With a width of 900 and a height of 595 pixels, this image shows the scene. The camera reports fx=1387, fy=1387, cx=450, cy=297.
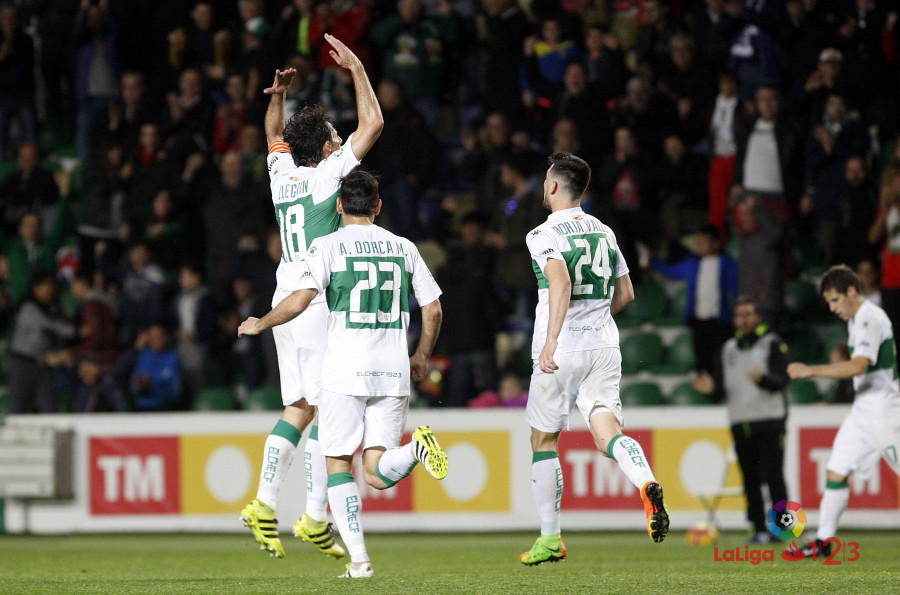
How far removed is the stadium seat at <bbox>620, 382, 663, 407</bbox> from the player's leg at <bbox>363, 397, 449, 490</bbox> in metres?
7.11

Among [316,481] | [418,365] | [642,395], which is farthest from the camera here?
[642,395]

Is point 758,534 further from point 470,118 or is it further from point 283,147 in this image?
point 470,118

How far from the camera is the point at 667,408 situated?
13.9m

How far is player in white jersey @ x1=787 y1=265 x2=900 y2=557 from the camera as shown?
980 centimetres

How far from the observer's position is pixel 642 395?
581 inches

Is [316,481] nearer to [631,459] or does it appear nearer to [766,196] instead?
[631,459]

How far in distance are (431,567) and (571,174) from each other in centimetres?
328

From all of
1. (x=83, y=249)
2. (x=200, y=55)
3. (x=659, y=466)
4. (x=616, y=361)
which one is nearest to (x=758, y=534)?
(x=659, y=466)

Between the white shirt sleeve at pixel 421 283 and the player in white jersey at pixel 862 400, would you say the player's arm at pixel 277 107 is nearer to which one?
the white shirt sleeve at pixel 421 283

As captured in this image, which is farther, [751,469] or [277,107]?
[751,469]

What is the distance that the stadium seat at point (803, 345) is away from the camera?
14891 mm

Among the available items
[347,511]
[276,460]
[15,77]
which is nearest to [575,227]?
[347,511]

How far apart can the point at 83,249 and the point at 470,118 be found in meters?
5.04

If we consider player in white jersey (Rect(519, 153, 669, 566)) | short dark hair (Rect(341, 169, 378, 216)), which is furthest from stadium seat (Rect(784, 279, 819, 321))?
short dark hair (Rect(341, 169, 378, 216))
